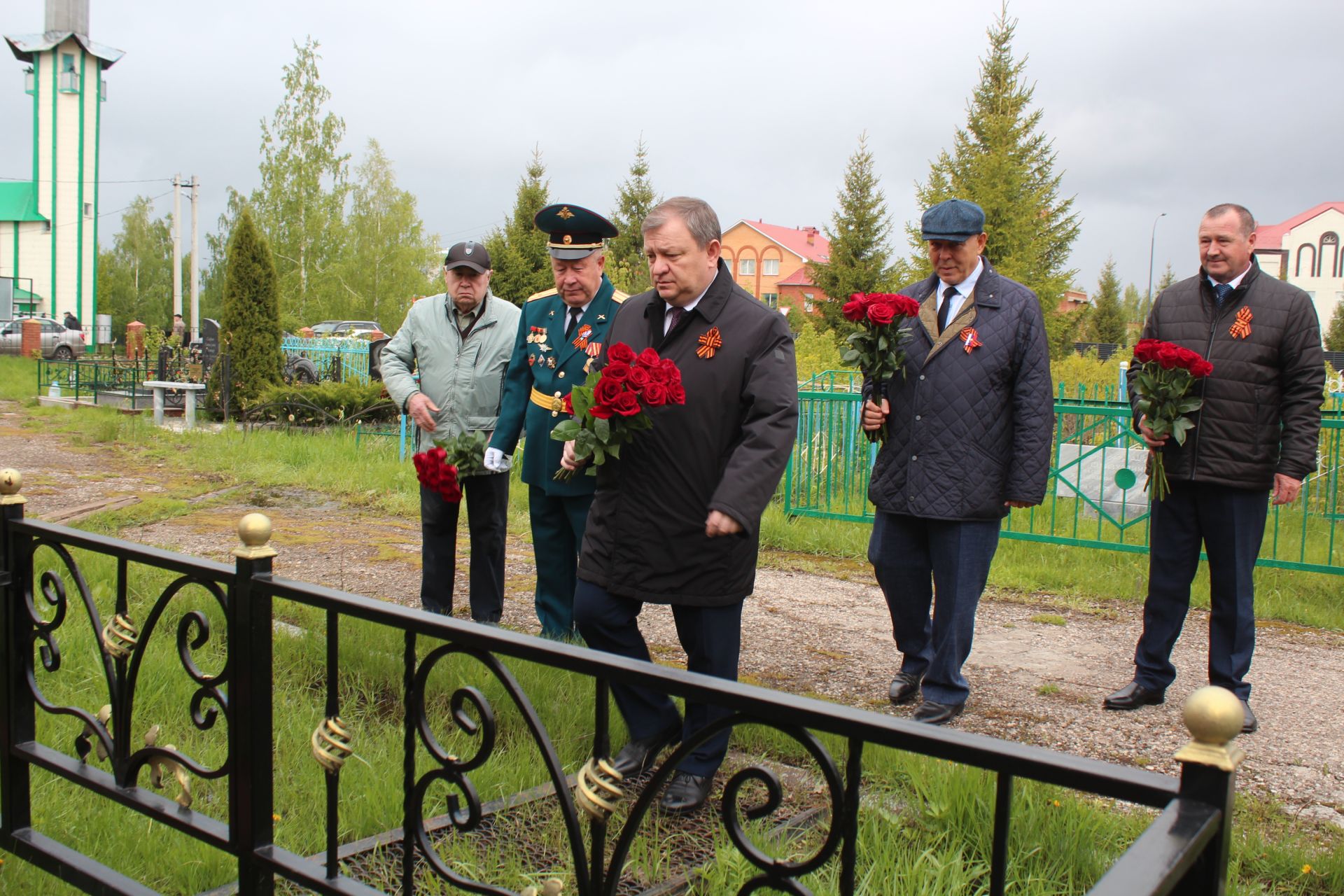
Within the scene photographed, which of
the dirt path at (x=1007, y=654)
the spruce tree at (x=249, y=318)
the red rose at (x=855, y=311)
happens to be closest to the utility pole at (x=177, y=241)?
the spruce tree at (x=249, y=318)

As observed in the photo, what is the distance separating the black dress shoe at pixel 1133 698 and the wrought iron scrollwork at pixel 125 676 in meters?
3.15

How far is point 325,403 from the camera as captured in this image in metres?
13.8

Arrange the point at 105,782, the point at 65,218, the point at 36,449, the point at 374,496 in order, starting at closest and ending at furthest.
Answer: the point at 105,782 → the point at 374,496 → the point at 36,449 → the point at 65,218

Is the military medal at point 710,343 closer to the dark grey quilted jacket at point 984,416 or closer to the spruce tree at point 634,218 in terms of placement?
the dark grey quilted jacket at point 984,416

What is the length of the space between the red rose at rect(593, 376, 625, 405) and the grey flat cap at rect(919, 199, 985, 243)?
1.49 m

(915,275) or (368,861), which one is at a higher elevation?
(915,275)

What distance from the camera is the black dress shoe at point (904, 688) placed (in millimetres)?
4176

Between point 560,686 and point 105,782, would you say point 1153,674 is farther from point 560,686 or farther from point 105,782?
point 105,782

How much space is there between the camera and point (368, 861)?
8.91ft

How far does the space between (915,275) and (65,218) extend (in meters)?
31.5

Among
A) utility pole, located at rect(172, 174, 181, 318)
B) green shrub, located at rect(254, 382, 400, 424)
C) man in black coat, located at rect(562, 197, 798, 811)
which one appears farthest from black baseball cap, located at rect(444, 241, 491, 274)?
utility pole, located at rect(172, 174, 181, 318)

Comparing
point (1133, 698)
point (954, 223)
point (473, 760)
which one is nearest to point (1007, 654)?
point (1133, 698)

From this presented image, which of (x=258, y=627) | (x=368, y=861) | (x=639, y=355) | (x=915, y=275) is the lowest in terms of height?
(x=368, y=861)

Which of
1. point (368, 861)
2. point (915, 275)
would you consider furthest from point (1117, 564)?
point (915, 275)
